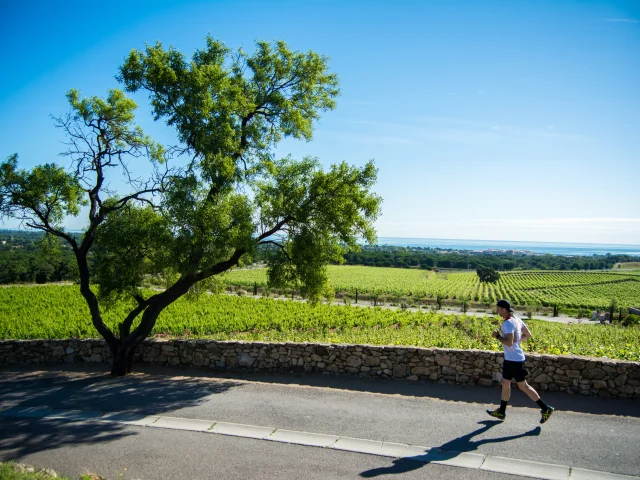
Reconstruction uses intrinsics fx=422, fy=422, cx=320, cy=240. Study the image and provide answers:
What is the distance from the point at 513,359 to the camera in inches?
288

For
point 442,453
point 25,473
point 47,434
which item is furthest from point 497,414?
point 47,434

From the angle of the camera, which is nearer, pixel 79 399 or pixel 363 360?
pixel 79 399

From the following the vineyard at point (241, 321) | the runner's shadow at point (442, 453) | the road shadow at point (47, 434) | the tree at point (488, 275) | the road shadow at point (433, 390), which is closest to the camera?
the runner's shadow at point (442, 453)

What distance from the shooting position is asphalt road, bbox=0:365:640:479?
19.9ft

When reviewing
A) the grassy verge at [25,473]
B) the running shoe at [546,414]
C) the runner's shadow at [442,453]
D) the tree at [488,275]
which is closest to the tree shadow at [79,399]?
the grassy verge at [25,473]

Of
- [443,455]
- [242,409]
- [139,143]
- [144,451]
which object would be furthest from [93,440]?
[139,143]

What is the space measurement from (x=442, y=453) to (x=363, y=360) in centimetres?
411

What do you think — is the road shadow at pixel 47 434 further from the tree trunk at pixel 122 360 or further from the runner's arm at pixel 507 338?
the runner's arm at pixel 507 338

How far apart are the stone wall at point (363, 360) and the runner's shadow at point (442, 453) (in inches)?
91.9

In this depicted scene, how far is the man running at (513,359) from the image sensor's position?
285 inches

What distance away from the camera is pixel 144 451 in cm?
664

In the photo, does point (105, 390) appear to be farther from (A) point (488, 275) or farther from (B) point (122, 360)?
(A) point (488, 275)

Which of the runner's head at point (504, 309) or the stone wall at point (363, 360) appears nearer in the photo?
the runner's head at point (504, 309)

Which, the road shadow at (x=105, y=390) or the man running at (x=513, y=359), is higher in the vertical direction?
the man running at (x=513, y=359)
